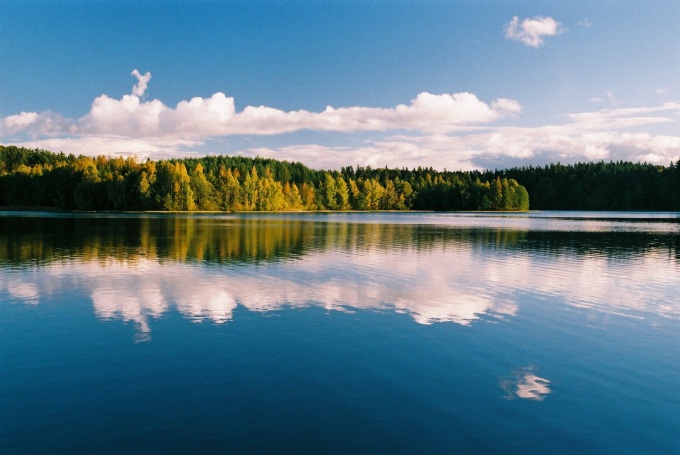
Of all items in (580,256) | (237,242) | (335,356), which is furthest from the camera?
(237,242)

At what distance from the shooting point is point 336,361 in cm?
1702

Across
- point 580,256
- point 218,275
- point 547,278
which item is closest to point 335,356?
point 218,275

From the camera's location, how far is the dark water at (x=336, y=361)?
467 inches

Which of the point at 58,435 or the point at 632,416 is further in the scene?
the point at 632,416

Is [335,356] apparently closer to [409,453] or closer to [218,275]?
[409,453]

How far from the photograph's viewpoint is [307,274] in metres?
35.6

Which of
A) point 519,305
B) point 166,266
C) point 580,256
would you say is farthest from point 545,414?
point 580,256

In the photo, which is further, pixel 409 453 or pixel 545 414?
pixel 545 414

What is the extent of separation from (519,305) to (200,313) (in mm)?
14866

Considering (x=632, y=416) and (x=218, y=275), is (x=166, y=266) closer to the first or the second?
(x=218, y=275)

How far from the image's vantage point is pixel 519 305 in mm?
26000

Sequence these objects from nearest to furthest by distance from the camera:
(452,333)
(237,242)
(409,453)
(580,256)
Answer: (409,453) → (452,333) → (580,256) → (237,242)

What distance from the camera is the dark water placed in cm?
1187

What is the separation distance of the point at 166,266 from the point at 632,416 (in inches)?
1247
